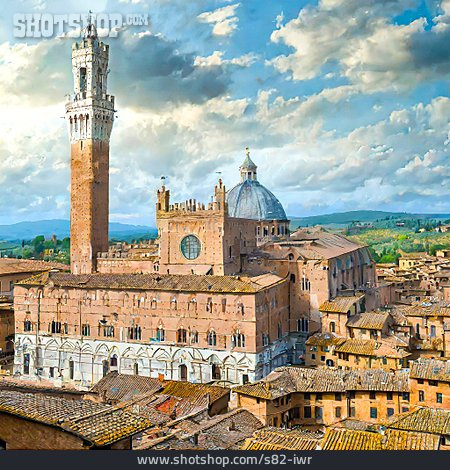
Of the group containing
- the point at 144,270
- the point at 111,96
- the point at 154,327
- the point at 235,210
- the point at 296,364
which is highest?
the point at 111,96

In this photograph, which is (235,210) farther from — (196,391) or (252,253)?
(196,391)

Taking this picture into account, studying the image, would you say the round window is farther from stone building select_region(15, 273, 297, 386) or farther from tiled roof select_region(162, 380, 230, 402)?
tiled roof select_region(162, 380, 230, 402)

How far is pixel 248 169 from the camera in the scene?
45719mm

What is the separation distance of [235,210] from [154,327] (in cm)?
1436

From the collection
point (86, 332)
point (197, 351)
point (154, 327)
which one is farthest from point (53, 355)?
point (197, 351)

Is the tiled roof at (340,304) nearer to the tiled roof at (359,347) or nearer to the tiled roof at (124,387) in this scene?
the tiled roof at (359,347)

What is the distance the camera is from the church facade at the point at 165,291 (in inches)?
1222

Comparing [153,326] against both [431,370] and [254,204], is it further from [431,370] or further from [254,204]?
[431,370]

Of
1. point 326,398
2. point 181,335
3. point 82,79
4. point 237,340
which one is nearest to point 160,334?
point 181,335

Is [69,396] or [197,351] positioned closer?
[69,396]

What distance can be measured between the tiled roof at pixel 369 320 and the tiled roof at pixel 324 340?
113 cm

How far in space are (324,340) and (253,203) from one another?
15.5 meters

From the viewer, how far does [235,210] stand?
44.1 m

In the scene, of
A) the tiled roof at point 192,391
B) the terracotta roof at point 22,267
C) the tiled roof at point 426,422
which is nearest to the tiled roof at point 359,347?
the tiled roof at point 192,391
